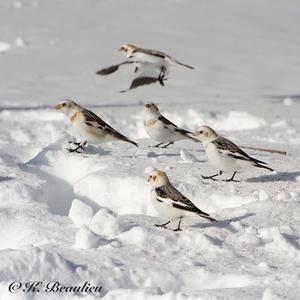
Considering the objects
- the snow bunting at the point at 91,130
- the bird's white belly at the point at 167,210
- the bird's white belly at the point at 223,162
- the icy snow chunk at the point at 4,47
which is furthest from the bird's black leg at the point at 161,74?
the icy snow chunk at the point at 4,47

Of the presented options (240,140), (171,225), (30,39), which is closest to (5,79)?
(30,39)

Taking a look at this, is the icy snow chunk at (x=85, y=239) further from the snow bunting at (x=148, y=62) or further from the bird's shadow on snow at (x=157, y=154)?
the snow bunting at (x=148, y=62)

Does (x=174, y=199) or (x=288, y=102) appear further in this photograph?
(x=288, y=102)

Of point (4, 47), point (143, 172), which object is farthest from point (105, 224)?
point (4, 47)

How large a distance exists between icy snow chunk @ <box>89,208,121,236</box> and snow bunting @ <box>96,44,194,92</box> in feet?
15.4

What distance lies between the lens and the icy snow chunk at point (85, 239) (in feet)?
16.7

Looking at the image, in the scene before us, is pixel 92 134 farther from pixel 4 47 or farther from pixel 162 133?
pixel 4 47

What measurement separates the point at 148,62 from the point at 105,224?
4.97m

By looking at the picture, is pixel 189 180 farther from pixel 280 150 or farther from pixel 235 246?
pixel 280 150

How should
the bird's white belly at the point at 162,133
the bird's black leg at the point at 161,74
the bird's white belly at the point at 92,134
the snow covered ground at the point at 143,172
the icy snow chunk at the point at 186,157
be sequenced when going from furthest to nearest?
1. the bird's black leg at the point at 161,74
2. the bird's white belly at the point at 162,133
3. the bird's white belly at the point at 92,134
4. the icy snow chunk at the point at 186,157
5. the snow covered ground at the point at 143,172

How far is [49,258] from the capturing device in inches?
188

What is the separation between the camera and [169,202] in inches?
221

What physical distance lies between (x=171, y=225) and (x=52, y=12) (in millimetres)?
12541

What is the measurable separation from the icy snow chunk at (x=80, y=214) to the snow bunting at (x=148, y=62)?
4442 mm
